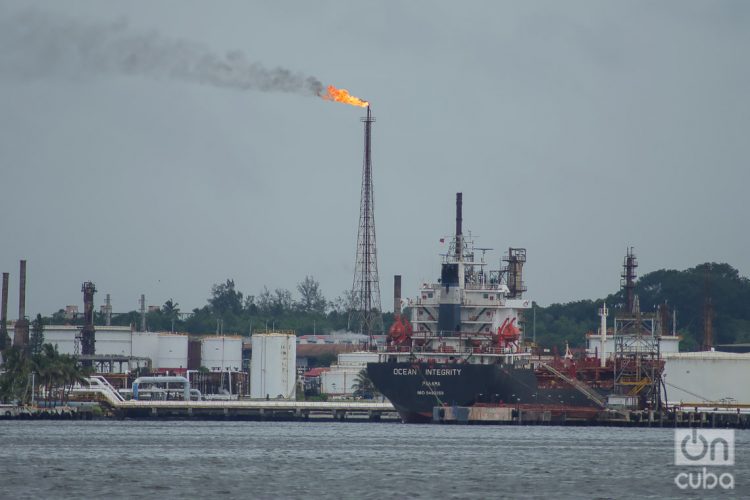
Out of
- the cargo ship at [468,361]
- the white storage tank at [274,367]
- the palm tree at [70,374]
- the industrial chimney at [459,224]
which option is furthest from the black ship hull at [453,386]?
the white storage tank at [274,367]

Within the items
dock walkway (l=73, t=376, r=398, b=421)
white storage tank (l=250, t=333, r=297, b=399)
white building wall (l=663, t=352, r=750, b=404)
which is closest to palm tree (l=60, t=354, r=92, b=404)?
dock walkway (l=73, t=376, r=398, b=421)

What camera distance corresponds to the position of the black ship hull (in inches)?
5497

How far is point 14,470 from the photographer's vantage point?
92312mm

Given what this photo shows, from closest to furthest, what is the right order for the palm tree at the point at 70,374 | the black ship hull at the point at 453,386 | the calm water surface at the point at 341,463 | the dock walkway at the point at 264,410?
the calm water surface at the point at 341,463
the black ship hull at the point at 453,386
the dock walkway at the point at 264,410
the palm tree at the point at 70,374

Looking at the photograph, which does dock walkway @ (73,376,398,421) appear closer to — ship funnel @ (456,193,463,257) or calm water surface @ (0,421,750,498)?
ship funnel @ (456,193,463,257)

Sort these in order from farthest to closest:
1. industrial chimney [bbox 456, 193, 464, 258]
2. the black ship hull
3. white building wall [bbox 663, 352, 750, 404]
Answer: white building wall [bbox 663, 352, 750, 404] < industrial chimney [bbox 456, 193, 464, 258] < the black ship hull

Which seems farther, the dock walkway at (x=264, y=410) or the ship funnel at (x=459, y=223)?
the dock walkway at (x=264, y=410)

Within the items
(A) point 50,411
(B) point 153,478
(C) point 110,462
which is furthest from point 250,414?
(B) point 153,478

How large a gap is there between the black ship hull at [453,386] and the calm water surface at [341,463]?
2.86 meters

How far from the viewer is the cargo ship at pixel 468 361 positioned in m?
140

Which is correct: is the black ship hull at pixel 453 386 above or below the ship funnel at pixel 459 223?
below

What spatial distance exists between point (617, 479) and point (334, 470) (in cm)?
1482

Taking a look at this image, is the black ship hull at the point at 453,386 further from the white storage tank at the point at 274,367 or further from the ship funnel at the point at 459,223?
the white storage tank at the point at 274,367

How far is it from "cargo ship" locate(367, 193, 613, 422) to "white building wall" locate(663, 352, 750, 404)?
77.9ft
